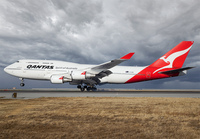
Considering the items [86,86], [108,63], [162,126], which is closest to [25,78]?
[86,86]

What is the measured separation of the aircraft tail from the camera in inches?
1031

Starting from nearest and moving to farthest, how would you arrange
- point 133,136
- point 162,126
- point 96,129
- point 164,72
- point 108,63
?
1. point 133,136
2. point 96,129
3. point 162,126
4. point 108,63
5. point 164,72

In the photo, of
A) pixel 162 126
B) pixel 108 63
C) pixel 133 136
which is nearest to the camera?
pixel 133 136

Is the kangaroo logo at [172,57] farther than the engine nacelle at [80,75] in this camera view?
Yes

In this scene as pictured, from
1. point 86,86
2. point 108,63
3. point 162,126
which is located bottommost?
point 162,126

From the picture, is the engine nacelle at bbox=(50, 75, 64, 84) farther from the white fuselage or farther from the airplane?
the white fuselage

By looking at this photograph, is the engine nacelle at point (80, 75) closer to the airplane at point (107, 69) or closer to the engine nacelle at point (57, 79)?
the airplane at point (107, 69)

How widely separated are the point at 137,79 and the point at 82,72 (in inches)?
400

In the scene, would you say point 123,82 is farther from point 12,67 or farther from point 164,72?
point 12,67

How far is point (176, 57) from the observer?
26359mm

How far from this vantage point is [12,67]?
2577 centimetres

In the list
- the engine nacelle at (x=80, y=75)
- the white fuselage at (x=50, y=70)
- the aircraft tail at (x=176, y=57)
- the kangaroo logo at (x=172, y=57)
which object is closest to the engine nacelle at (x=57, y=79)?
the white fuselage at (x=50, y=70)

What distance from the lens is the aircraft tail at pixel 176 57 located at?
26186 mm

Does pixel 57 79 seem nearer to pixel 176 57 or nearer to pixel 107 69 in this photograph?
pixel 107 69
